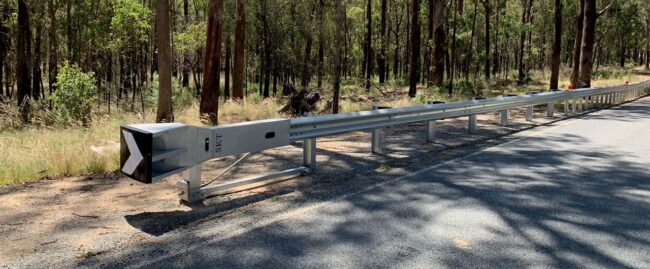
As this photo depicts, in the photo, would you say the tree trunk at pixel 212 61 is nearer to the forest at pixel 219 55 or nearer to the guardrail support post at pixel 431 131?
the forest at pixel 219 55

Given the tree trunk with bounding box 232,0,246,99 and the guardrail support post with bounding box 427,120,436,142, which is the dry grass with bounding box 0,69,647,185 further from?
the guardrail support post with bounding box 427,120,436,142

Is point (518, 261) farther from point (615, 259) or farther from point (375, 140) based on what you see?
point (375, 140)

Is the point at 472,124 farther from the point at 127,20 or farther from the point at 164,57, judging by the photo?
the point at 127,20

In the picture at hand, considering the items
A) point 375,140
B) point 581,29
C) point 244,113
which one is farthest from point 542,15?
point 375,140

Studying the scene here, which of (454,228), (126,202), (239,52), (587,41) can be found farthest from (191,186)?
(587,41)

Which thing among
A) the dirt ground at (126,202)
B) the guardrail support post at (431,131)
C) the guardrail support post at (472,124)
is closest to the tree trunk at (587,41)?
the guardrail support post at (472,124)

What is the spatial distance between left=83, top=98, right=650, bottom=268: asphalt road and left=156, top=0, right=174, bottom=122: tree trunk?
827 cm

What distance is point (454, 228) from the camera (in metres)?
4.83

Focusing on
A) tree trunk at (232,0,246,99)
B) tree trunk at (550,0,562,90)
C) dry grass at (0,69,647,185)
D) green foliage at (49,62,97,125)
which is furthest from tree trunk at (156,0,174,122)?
tree trunk at (550,0,562,90)

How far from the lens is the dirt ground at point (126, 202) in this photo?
175 inches

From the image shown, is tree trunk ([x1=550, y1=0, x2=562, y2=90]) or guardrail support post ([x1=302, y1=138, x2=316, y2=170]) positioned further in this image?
tree trunk ([x1=550, y1=0, x2=562, y2=90])

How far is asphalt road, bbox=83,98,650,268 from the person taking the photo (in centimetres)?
405

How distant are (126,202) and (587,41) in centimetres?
2315

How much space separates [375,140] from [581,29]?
2081 cm
